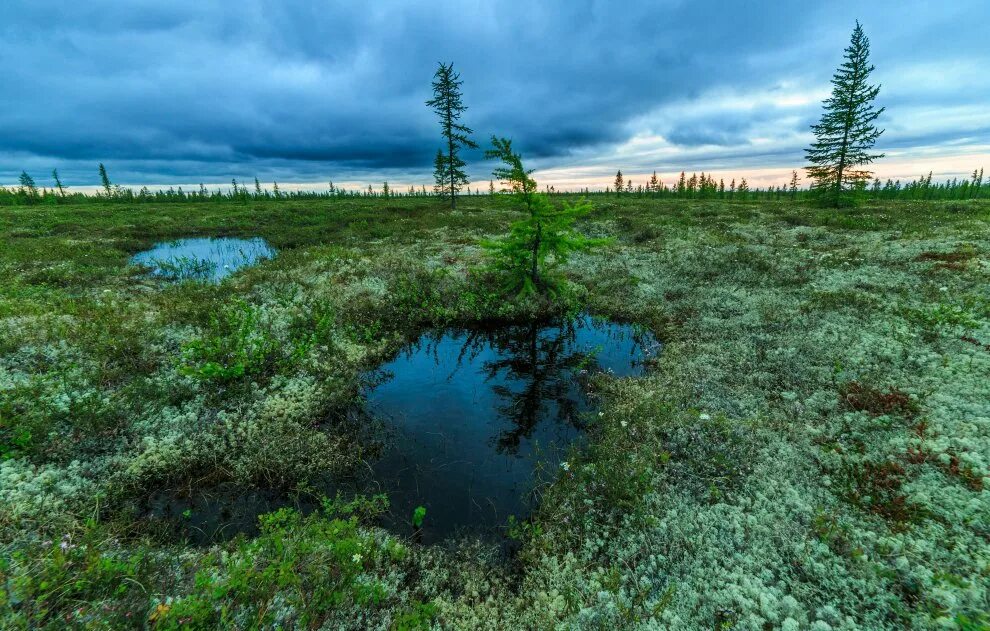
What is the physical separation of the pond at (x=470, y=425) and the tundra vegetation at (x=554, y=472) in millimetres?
363

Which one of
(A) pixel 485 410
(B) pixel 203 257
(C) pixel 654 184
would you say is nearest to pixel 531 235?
(A) pixel 485 410

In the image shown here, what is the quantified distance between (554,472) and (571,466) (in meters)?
0.36

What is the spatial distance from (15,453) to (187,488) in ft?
9.21

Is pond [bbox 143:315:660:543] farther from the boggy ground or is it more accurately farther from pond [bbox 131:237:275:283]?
pond [bbox 131:237:275:283]

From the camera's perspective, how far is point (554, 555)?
18.9ft

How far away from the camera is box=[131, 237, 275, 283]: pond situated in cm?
2153

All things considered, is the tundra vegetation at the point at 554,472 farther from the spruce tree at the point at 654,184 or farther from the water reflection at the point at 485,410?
the spruce tree at the point at 654,184

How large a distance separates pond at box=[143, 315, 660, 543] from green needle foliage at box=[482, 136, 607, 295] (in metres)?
2.57

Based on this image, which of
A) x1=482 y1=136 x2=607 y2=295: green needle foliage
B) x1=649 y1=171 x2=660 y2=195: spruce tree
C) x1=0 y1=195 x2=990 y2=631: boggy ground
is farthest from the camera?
x1=649 y1=171 x2=660 y2=195: spruce tree

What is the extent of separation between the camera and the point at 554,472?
759cm

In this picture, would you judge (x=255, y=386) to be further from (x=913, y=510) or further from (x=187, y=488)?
(x=913, y=510)

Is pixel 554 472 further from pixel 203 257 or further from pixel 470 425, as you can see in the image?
pixel 203 257

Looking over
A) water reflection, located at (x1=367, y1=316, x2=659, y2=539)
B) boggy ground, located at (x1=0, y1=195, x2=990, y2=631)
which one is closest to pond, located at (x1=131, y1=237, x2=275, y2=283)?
boggy ground, located at (x1=0, y1=195, x2=990, y2=631)

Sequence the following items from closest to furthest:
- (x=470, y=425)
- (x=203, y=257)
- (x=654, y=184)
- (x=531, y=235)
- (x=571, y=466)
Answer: (x=571, y=466), (x=470, y=425), (x=531, y=235), (x=203, y=257), (x=654, y=184)
